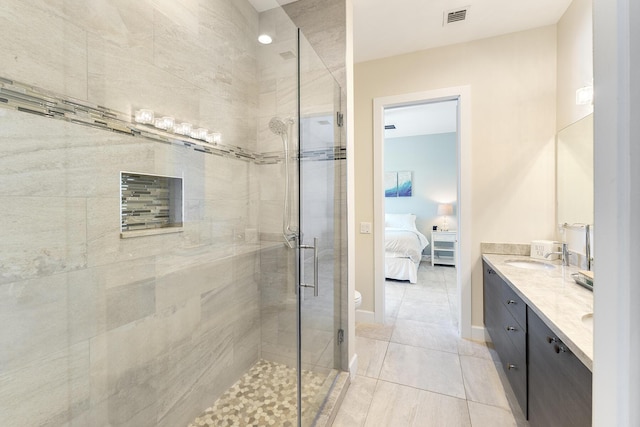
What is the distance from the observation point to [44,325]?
104cm

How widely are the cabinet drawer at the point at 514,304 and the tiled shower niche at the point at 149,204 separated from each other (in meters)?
1.91

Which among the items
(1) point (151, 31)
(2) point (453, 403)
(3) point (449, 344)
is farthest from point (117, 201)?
(3) point (449, 344)

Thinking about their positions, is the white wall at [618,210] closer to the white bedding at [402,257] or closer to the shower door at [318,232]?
the shower door at [318,232]

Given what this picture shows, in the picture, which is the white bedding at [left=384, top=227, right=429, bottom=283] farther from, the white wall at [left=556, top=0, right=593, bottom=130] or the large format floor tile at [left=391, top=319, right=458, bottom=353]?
the white wall at [left=556, top=0, right=593, bottom=130]

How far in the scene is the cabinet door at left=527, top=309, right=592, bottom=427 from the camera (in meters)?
0.97

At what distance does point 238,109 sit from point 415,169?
5.22 metres

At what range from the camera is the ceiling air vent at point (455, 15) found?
2.28 metres

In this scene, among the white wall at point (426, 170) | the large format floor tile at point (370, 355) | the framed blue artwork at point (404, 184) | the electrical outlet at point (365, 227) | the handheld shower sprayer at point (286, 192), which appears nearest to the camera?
the handheld shower sprayer at point (286, 192)

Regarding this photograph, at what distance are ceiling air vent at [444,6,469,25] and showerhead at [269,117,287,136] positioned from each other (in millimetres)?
1674

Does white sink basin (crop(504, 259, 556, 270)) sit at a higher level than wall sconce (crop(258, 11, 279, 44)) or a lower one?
lower

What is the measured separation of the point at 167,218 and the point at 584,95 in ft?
9.12

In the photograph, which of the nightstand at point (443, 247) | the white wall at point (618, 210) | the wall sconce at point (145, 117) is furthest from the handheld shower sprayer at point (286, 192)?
the nightstand at point (443, 247)

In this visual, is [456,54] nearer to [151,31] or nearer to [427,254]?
[151,31]

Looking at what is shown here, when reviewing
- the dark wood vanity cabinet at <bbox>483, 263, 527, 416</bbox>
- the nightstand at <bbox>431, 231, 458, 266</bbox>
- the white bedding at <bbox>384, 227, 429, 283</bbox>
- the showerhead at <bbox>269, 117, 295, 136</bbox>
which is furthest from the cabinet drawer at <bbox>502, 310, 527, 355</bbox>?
the nightstand at <bbox>431, 231, 458, 266</bbox>
